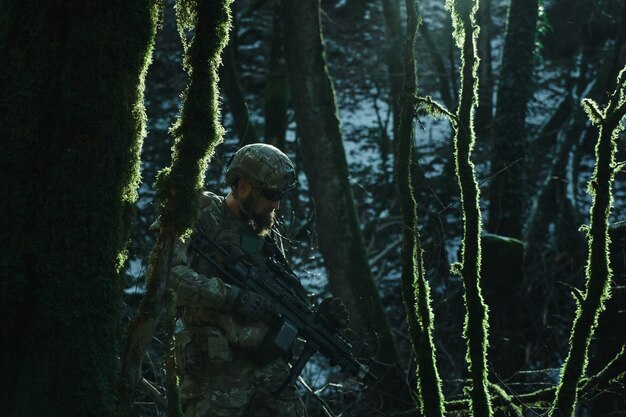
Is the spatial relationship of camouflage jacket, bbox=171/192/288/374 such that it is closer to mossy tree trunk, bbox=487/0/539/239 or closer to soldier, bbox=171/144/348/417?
soldier, bbox=171/144/348/417

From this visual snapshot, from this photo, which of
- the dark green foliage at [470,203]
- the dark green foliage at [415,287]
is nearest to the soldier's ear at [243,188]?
the dark green foliage at [415,287]

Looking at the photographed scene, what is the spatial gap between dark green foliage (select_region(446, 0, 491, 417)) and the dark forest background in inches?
0.7

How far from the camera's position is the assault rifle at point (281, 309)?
15.0 feet

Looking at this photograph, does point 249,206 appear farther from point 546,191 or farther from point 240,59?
point 240,59

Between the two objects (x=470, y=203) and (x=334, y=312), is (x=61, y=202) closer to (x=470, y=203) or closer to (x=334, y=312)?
(x=470, y=203)

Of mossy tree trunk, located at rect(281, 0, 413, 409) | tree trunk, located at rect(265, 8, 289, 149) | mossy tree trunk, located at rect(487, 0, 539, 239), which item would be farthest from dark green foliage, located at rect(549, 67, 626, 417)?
tree trunk, located at rect(265, 8, 289, 149)

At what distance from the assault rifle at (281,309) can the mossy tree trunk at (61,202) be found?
5.83ft

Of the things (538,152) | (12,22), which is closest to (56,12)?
(12,22)

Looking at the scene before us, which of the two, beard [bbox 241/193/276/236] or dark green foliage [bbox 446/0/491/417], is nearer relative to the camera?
dark green foliage [bbox 446/0/491/417]

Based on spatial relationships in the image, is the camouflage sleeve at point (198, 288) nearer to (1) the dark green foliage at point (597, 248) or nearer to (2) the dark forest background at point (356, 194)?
(2) the dark forest background at point (356, 194)

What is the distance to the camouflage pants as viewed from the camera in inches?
177

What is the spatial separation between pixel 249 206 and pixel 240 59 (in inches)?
430

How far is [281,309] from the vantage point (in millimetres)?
4754

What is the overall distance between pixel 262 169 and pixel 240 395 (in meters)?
1.29
